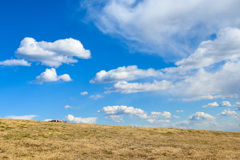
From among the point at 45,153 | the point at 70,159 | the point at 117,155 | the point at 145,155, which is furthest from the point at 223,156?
the point at 45,153

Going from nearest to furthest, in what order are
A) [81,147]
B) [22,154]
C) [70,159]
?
[70,159]
[22,154]
[81,147]

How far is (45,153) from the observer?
2602cm

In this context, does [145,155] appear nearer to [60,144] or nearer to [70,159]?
[70,159]

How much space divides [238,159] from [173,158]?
Answer: 310 inches

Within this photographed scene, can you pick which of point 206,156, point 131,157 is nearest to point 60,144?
point 131,157

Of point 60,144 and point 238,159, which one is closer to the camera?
point 238,159

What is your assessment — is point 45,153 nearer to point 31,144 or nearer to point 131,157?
point 31,144

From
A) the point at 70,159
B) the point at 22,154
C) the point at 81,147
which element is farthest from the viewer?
the point at 81,147

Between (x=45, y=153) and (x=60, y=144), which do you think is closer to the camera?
(x=45, y=153)

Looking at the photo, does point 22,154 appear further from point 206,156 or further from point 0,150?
point 206,156

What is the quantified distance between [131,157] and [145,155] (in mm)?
1967

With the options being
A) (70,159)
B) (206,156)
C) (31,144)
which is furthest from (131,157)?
(31,144)

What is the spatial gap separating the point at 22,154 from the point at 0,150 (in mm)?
3855

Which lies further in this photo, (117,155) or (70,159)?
(117,155)
